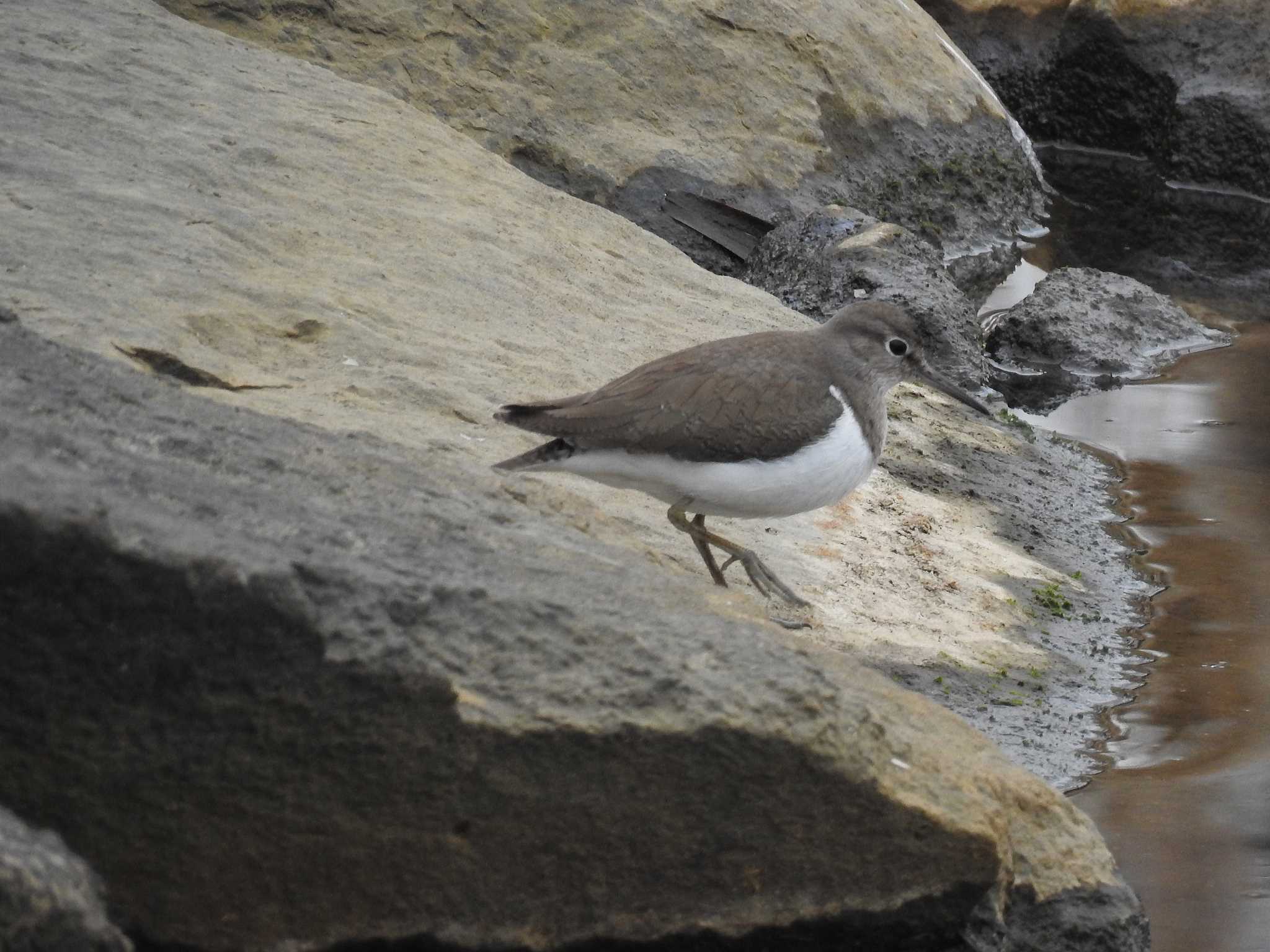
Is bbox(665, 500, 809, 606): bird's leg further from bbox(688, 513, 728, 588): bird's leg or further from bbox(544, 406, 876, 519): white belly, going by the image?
bbox(544, 406, 876, 519): white belly

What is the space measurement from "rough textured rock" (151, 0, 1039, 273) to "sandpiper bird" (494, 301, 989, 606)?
17.5ft

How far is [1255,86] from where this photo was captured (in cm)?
1454

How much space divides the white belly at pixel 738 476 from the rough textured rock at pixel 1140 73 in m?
10.6

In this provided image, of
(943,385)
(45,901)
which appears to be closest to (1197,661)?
(943,385)

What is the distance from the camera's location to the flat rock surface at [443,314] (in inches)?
242

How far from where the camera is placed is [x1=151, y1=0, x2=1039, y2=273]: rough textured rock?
10875 millimetres

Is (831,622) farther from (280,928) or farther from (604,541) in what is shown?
(280,928)

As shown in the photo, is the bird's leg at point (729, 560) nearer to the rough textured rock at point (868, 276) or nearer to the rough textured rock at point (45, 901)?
the rough textured rock at point (45, 901)

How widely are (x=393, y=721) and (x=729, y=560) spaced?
279 centimetres

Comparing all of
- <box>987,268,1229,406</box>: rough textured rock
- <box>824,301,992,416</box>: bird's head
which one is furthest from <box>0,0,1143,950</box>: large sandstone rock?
<box>987,268,1229,406</box>: rough textured rock

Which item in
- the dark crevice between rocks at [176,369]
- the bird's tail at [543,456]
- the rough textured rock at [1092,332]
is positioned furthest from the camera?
the rough textured rock at [1092,332]

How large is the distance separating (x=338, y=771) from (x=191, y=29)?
7.23m

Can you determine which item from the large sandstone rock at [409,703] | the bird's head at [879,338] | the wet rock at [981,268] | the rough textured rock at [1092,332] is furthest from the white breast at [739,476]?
the wet rock at [981,268]

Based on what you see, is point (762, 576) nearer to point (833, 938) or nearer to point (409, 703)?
point (833, 938)
